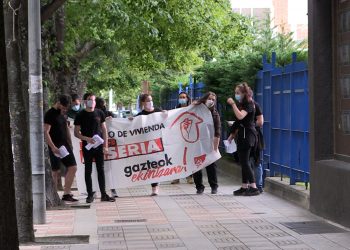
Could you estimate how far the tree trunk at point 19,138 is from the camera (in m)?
8.62

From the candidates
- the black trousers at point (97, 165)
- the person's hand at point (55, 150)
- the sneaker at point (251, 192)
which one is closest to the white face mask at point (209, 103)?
the sneaker at point (251, 192)

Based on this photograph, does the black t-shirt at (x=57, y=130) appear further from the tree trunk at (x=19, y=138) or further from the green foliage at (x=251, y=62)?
the green foliage at (x=251, y=62)

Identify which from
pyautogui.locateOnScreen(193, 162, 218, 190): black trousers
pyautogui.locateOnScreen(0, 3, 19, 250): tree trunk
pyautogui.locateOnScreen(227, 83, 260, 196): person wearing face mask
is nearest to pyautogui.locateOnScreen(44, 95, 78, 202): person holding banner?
pyautogui.locateOnScreen(193, 162, 218, 190): black trousers

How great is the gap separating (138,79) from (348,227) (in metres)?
33.9

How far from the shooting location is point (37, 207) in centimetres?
984

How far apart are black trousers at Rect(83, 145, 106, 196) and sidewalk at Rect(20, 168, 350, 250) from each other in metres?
0.29

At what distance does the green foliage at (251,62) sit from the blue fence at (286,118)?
59 centimetres

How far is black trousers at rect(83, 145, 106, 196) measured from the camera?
12609 mm

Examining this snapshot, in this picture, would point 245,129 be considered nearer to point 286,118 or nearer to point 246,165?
point 246,165

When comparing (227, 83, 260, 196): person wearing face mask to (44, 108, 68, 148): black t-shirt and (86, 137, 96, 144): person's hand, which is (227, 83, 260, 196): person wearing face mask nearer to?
(86, 137, 96, 144): person's hand

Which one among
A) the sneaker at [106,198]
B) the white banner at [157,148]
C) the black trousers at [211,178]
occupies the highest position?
the white banner at [157,148]

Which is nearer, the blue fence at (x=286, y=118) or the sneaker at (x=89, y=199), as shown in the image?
the blue fence at (x=286, y=118)

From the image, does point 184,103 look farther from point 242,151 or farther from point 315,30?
point 315,30

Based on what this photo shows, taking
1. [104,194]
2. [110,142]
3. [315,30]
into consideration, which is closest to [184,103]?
[110,142]
